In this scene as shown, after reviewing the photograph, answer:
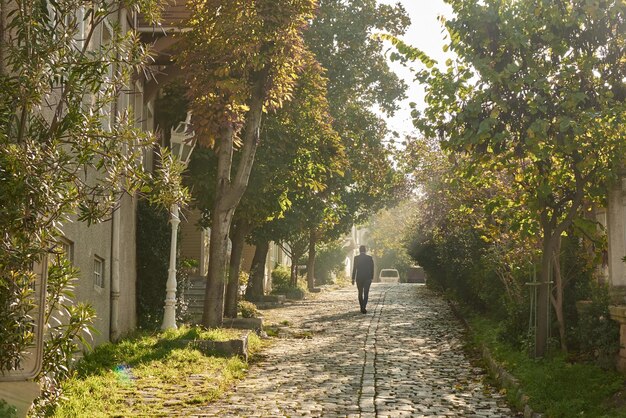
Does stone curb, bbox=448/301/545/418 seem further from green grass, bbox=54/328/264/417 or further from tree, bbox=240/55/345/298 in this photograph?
tree, bbox=240/55/345/298

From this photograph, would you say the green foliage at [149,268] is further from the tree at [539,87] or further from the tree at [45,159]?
the tree at [45,159]

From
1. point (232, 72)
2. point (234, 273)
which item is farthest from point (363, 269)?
point (232, 72)

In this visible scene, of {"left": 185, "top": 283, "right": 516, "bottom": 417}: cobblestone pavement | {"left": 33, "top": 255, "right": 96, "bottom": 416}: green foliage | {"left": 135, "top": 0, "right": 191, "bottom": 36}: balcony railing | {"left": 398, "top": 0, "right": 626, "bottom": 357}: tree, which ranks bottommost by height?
{"left": 185, "top": 283, "right": 516, "bottom": 417}: cobblestone pavement

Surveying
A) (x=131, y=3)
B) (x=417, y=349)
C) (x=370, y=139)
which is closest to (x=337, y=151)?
(x=417, y=349)

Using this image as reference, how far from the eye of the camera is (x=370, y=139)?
30875 mm

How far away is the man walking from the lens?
2467 cm

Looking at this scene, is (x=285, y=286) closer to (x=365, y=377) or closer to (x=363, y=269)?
(x=363, y=269)

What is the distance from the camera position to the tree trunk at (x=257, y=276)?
99.9ft

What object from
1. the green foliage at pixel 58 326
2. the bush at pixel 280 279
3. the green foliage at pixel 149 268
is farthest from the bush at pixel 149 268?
the bush at pixel 280 279

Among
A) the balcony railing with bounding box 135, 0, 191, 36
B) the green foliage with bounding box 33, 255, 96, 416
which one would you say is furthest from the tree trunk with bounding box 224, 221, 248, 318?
the green foliage with bounding box 33, 255, 96, 416

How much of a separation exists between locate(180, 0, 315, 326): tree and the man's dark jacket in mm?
8513

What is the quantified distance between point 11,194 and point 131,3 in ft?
7.73

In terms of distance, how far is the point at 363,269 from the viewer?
24875 millimetres

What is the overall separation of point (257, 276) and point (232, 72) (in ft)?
51.0
